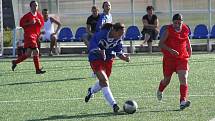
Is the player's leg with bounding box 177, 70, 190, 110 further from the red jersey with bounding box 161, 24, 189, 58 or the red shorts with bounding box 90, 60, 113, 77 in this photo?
the red shorts with bounding box 90, 60, 113, 77

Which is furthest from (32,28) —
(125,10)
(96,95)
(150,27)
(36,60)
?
(125,10)

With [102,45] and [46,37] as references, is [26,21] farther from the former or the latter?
[46,37]

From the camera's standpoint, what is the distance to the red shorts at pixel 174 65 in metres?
11.0

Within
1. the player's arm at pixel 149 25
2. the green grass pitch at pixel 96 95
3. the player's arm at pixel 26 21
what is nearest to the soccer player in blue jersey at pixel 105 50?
the green grass pitch at pixel 96 95

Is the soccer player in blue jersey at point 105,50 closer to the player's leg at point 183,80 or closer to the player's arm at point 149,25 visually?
the player's leg at point 183,80

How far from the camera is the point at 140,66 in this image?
62.9ft

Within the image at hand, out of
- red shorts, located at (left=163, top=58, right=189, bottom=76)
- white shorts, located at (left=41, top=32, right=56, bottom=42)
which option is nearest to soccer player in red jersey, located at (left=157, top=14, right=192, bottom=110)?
red shorts, located at (left=163, top=58, right=189, bottom=76)

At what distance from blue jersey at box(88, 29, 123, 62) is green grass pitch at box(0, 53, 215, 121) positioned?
884 millimetres

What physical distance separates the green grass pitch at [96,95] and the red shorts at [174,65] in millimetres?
A: 579

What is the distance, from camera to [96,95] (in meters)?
12.8

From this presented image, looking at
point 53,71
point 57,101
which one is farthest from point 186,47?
point 53,71

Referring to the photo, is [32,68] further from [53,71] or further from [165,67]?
[165,67]

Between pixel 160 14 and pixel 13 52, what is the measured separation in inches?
259

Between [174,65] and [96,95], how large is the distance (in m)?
2.25
